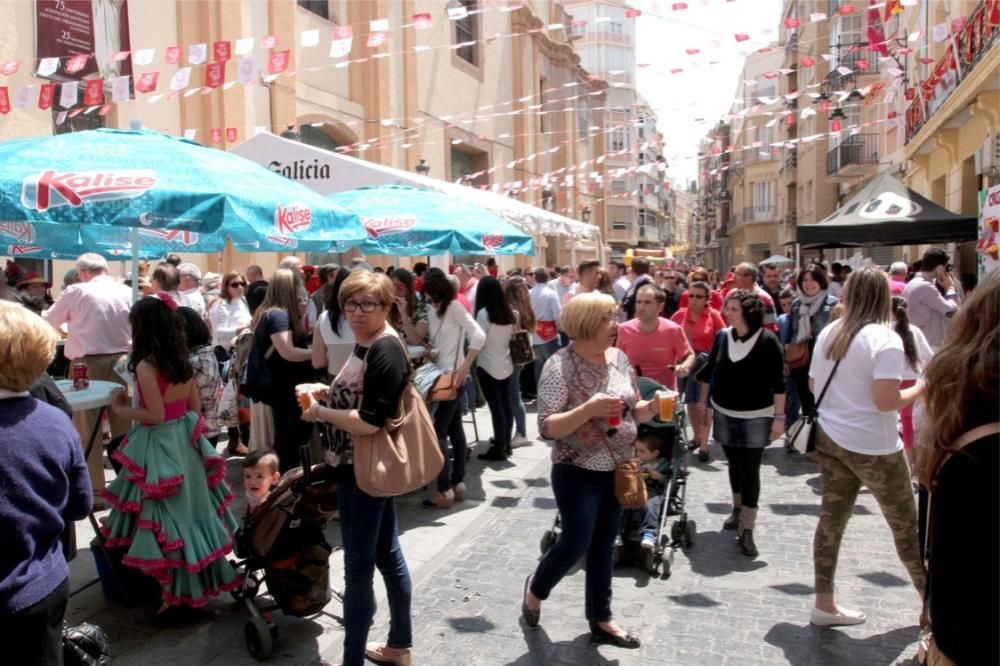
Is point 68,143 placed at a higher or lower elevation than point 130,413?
higher

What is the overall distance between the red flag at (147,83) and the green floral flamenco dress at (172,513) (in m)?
8.29

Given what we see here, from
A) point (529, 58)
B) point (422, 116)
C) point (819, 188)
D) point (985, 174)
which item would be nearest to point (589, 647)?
point (985, 174)

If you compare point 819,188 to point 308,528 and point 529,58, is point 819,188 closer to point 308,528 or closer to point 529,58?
point 529,58

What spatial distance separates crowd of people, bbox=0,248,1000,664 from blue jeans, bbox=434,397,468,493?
0.02m

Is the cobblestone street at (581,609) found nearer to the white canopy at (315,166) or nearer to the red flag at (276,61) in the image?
the white canopy at (315,166)

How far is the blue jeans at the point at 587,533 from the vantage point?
3.79 m

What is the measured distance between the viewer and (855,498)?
13.5ft

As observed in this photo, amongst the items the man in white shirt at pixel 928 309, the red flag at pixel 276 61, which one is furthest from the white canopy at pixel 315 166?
the man in white shirt at pixel 928 309

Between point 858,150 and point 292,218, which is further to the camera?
point 858,150

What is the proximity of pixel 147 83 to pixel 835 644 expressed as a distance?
1118cm

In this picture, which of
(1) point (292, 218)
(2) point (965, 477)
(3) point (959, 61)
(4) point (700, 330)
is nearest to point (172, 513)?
(1) point (292, 218)

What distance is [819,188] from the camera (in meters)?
35.9

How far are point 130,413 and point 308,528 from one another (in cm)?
108

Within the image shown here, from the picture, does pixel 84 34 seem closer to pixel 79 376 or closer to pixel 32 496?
pixel 79 376
